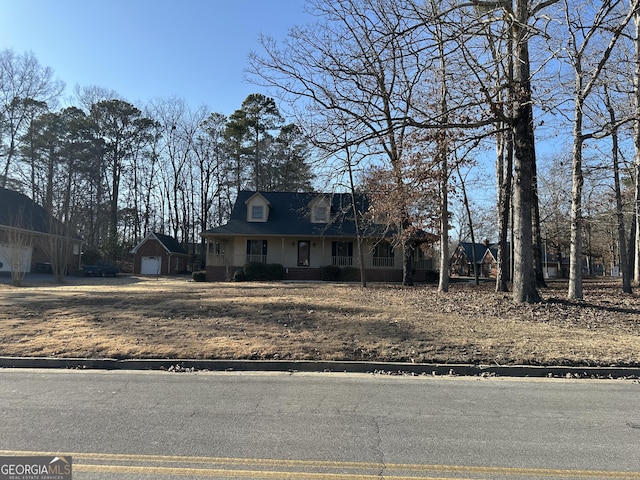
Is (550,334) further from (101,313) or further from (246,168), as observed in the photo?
(246,168)

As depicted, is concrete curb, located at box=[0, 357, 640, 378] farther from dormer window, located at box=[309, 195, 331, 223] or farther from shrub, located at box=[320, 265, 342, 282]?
dormer window, located at box=[309, 195, 331, 223]

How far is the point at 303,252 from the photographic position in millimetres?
32656

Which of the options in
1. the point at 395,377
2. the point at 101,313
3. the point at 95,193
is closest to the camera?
the point at 395,377

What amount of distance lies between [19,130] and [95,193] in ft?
32.7

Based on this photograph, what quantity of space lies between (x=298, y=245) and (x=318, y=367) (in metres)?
24.9

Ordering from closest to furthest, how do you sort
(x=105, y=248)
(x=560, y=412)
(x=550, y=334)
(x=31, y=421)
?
(x=31, y=421)
(x=560, y=412)
(x=550, y=334)
(x=105, y=248)

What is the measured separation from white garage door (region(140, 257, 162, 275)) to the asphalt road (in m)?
38.8

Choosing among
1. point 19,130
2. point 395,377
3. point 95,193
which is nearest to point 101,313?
point 395,377

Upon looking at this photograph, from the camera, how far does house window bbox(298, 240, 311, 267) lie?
32.5m

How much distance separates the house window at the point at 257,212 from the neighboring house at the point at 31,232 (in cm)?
1189

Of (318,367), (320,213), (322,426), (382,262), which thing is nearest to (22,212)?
(320,213)

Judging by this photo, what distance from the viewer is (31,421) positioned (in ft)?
16.1

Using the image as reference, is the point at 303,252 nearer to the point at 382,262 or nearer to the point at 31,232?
the point at 382,262

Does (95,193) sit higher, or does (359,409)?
(95,193)
